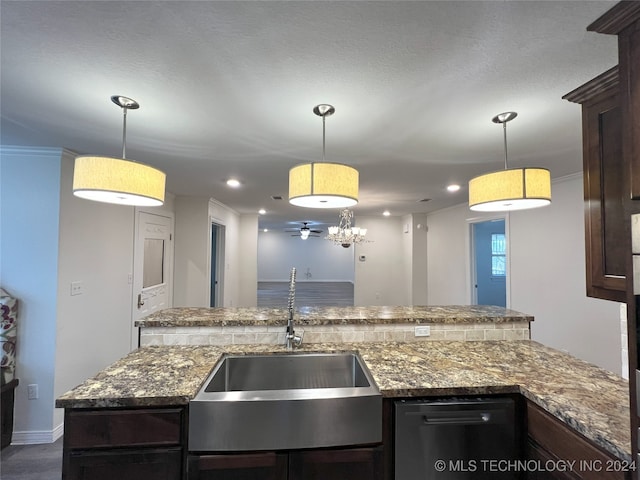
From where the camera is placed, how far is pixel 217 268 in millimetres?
5465

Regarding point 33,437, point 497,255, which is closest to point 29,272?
point 33,437

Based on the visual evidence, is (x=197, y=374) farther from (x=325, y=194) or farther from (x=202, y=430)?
(x=325, y=194)

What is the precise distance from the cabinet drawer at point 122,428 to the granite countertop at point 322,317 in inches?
27.0

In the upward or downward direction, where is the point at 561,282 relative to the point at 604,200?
downward

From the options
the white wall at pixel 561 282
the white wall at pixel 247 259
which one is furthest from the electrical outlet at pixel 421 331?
the white wall at pixel 247 259

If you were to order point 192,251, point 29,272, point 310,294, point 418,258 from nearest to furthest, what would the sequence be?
point 29,272
point 192,251
point 418,258
point 310,294

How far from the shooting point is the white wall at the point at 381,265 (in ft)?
22.6

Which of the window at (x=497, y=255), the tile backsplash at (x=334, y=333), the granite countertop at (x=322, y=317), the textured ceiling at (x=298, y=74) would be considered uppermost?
the textured ceiling at (x=298, y=74)

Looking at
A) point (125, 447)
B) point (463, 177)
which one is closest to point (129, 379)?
point (125, 447)

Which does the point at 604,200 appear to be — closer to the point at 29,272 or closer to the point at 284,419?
the point at 284,419

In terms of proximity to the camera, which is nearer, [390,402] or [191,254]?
[390,402]

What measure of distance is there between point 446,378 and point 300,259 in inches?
455

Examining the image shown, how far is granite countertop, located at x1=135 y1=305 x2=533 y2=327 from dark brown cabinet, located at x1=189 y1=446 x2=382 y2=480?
75 cm

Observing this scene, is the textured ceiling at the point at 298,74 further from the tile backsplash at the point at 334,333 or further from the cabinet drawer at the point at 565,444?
the cabinet drawer at the point at 565,444
